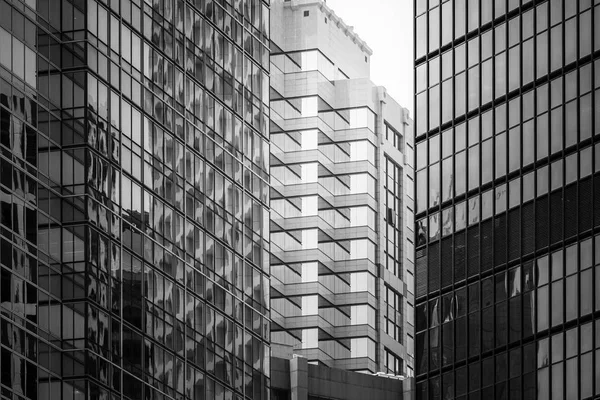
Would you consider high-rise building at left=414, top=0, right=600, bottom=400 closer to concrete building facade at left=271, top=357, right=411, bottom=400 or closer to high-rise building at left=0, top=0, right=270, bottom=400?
high-rise building at left=0, top=0, right=270, bottom=400

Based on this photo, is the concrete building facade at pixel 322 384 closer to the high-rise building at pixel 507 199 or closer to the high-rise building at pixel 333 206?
the high-rise building at pixel 333 206

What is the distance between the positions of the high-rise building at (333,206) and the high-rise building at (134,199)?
46.8 metres

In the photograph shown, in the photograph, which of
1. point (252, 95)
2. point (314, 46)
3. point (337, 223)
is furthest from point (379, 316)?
point (252, 95)

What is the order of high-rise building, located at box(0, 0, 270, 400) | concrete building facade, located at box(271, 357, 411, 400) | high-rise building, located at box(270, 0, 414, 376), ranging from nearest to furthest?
high-rise building, located at box(0, 0, 270, 400) < concrete building facade, located at box(271, 357, 411, 400) < high-rise building, located at box(270, 0, 414, 376)

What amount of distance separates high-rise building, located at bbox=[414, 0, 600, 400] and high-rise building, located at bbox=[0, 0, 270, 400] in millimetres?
13828

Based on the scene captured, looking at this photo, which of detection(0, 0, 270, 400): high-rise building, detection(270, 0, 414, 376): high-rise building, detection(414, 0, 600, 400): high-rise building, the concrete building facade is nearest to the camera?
detection(414, 0, 600, 400): high-rise building

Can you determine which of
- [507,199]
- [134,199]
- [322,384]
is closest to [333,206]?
[322,384]

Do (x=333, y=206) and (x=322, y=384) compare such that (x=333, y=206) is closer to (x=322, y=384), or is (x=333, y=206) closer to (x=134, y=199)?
(x=322, y=384)

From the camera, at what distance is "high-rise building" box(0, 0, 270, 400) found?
89.2 metres

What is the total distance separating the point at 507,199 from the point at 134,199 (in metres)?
19.8

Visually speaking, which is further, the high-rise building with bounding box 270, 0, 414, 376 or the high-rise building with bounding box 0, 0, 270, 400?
the high-rise building with bounding box 270, 0, 414, 376

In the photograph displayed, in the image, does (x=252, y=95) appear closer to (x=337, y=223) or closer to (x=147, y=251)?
(x=147, y=251)

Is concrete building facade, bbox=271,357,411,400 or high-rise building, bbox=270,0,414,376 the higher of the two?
high-rise building, bbox=270,0,414,376

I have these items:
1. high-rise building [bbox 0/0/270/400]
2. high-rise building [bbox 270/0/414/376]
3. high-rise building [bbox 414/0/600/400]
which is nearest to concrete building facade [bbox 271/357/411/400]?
high-rise building [bbox 0/0/270/400]
